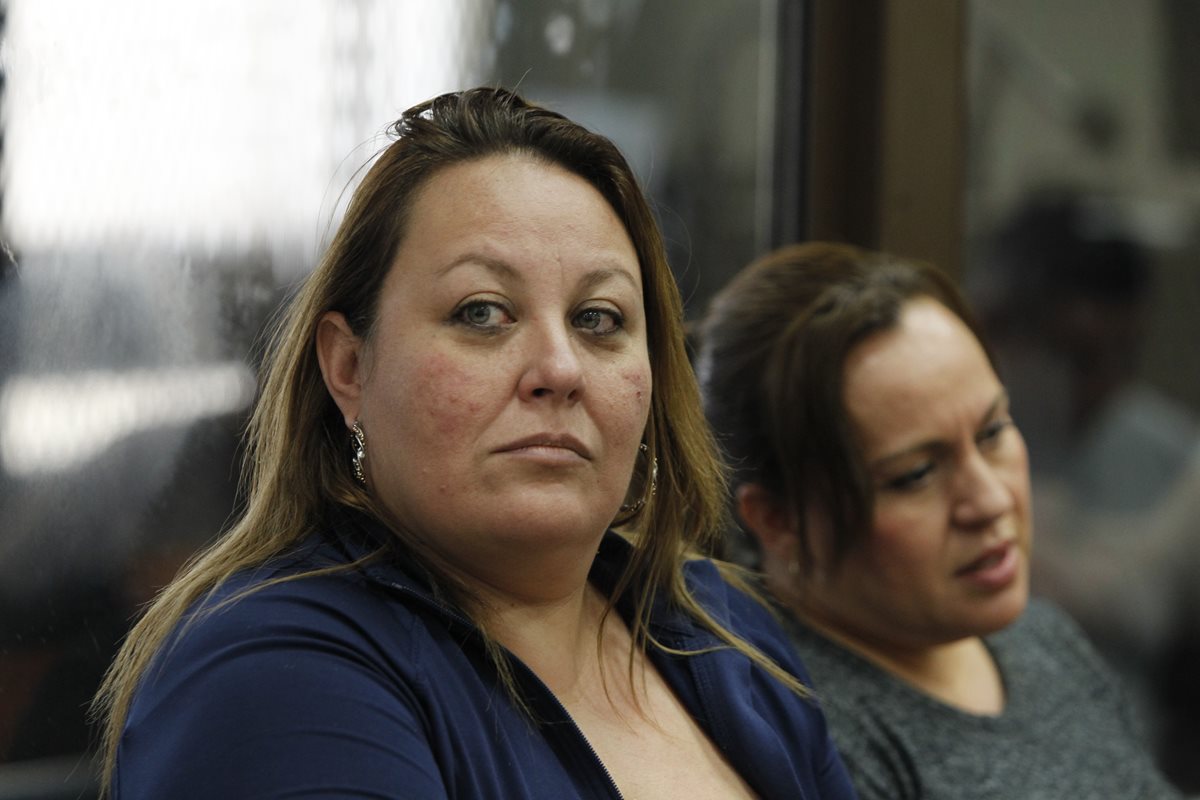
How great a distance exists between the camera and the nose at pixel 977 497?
1.57 m

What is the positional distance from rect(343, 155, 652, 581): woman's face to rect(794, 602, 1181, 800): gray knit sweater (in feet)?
1.81

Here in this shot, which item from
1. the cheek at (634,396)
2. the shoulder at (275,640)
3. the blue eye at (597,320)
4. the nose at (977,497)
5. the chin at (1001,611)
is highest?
the blue eye at (597,320)

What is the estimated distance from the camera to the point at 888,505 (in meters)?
1.58

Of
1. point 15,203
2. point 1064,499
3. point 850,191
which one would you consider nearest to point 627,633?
point 15,203

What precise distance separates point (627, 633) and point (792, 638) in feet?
1.19

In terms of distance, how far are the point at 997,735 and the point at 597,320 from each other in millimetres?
825

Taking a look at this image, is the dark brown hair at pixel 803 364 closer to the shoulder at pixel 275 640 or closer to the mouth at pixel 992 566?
the mouth at pixel 992 566

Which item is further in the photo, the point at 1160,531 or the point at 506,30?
the point at 1160,531

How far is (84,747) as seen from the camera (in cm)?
141

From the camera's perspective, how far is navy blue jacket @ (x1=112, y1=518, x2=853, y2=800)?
92 cm

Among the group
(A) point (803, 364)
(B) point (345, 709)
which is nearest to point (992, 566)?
(A) point (803, 364)

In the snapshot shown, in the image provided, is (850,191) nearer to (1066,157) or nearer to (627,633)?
(1066,157)

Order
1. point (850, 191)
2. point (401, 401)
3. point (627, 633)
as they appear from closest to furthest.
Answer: point (401, 401) → point (627, 633) → point (850, 191)

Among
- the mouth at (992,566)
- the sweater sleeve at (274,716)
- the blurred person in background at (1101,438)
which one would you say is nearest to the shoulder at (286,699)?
the sweater sleeve at (274,716)
